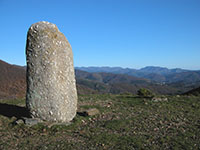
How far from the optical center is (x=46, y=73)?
1082 centimetres

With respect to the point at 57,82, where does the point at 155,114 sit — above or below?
below

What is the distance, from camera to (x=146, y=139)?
874cm

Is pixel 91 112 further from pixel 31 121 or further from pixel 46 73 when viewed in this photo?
pixel 46 73

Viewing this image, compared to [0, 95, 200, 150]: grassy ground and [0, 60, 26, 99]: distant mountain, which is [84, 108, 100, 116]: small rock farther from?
[0, 60, 26, 99]: distant mountain

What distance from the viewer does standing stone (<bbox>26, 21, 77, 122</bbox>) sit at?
10844mm

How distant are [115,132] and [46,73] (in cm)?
522

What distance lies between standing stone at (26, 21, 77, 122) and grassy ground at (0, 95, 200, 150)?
100 centimetres

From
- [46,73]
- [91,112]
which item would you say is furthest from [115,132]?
[46,73]

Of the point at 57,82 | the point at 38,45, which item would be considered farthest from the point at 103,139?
the point at 38,45

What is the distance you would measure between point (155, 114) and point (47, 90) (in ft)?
24.7

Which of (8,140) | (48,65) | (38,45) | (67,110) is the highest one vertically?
(38,45)

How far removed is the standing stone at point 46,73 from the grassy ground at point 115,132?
100 centimetres

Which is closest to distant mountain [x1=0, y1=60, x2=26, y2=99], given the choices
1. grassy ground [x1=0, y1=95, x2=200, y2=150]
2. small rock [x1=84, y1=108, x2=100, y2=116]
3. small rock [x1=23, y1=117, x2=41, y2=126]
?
grassy ground [x1=0, y1=95, x2=200, y2=150]

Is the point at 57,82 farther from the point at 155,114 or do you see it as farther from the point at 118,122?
the point at 155,114
